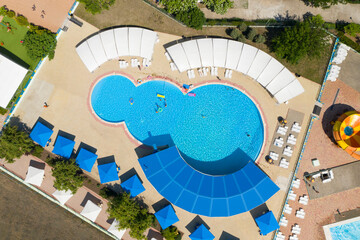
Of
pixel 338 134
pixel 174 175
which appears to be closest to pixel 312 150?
pixel 338 134

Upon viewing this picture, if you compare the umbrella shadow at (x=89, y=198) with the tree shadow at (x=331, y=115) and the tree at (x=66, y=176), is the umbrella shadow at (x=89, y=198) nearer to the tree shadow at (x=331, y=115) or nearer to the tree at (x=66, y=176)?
the tree at (x=66, y=176)

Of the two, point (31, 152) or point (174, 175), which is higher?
point (174, 175)

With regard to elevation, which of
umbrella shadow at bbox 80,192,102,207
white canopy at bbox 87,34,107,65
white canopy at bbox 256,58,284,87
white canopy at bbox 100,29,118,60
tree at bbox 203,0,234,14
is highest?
tree at bbox 203,0,234,14

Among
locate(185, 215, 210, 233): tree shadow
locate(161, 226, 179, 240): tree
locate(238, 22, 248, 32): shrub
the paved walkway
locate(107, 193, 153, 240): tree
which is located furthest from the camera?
the paved walkway

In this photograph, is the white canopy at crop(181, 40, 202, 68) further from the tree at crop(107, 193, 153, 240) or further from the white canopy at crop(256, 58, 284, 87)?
the tree at crop(107, 193, 153, 240)

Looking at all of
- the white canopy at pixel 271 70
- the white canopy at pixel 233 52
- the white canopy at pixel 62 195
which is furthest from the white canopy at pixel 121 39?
the white canopy at pixel 62 195

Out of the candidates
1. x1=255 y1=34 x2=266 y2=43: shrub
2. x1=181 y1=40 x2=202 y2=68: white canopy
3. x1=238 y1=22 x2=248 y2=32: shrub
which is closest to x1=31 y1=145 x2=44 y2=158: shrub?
x1=181 y1=40 x2=202 y2=68: white canopy

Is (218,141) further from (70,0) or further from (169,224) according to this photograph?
(70,0)
